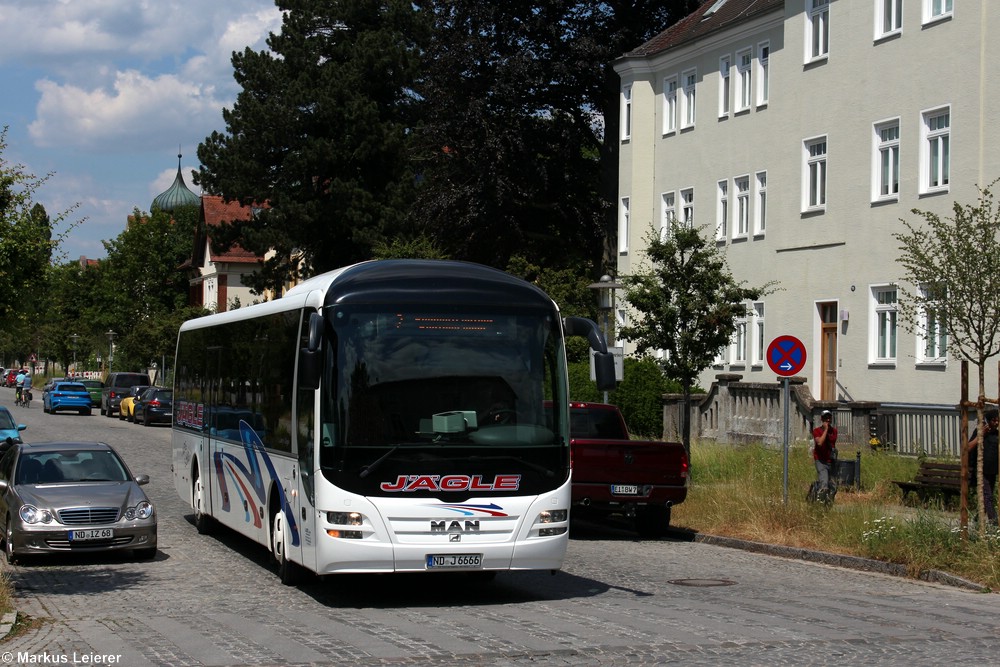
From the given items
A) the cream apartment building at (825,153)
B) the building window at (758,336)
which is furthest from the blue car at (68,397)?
the building window at (758,336)

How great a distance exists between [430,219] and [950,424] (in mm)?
25603

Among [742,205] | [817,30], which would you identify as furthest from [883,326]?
[817,30]

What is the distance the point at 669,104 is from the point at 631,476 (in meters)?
26.0

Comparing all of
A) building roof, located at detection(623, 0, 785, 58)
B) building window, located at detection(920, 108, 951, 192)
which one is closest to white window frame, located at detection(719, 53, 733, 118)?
building roof, located at detection(623, 0, 785, 58)

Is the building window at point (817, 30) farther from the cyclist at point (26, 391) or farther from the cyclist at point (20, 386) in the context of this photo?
the cyclist at point (20, 386)

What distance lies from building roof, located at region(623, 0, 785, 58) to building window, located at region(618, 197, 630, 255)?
4.71 metres

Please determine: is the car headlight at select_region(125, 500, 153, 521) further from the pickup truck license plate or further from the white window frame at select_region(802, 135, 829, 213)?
the white window frame at select_region(802, 135, 829, 213)

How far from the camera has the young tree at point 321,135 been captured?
56.2 m

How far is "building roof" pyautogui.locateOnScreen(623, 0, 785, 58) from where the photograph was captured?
38781 millimetres

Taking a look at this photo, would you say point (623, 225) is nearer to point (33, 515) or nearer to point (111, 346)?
point (33, 515)

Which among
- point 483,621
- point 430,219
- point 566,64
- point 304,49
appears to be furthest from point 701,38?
point 483,621

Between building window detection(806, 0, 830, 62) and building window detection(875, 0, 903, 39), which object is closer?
building window detection(875, 0, 903, 39)

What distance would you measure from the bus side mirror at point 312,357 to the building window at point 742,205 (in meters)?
27.1

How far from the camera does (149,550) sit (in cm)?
1678
